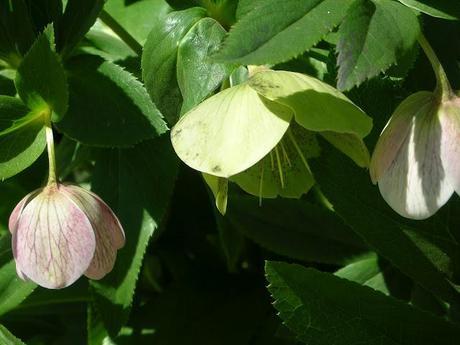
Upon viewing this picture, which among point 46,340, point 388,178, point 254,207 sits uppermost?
point 388,178

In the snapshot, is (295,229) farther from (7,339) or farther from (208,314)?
(7,339)

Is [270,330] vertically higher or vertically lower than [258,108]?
lower

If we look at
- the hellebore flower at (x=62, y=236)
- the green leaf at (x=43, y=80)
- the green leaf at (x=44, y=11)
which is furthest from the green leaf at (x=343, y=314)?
the green leaf at (x=44, y=11)

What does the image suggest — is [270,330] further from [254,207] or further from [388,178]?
[388,178]

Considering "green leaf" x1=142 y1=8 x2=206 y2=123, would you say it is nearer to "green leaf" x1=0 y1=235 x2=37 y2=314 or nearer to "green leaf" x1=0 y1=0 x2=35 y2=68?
"green leaf" x1=0 y1=0 x2=35 y2=68

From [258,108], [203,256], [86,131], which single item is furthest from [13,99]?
[203,256]

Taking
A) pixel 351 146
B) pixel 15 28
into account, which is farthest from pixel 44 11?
pixel 351 146

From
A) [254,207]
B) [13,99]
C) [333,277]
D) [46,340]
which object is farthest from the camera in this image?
[46,340]
